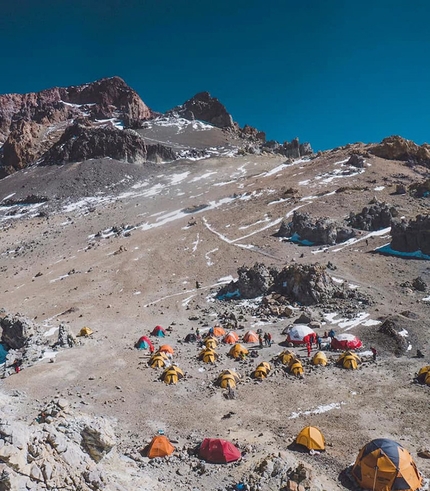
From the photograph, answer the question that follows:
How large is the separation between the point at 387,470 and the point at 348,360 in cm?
1114

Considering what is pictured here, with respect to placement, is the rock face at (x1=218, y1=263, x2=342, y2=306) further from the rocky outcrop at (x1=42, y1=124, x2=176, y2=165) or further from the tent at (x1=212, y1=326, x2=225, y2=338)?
the rocky outcrop at (x1=42, y1=124, x2=176, y2=165)

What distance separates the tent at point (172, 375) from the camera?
83.4 ft

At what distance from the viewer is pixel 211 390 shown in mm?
24281

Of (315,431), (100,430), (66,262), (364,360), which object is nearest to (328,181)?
(66,262)

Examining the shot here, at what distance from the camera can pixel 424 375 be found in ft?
74.6

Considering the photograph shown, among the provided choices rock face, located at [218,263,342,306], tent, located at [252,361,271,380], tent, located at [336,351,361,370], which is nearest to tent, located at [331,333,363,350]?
tent, located at [336,351,361,370]

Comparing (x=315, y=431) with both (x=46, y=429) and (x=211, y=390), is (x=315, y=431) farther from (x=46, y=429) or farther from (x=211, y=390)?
(x=46, y=429)

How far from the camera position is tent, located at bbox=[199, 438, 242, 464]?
1684 centimetres

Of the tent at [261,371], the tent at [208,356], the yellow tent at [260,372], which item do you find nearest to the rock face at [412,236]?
the tent at [261,371]

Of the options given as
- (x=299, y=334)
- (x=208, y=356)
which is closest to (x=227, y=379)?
(x=208, y=356)

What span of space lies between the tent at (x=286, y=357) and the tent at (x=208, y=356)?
15.0 feet

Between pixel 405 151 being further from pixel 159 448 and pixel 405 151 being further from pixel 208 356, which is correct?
pixel 159 448

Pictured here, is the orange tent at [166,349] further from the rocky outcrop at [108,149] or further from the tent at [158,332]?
the rocky outcrop at [108,149]

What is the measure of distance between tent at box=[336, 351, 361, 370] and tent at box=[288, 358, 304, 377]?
2623 millimetres
